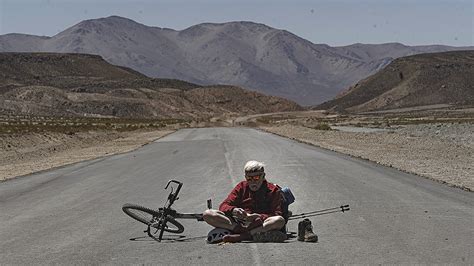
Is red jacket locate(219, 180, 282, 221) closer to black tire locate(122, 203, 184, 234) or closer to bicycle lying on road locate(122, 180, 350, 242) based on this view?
bicycle lying on road locate(122, 180, 350, 242)

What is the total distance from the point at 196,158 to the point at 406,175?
11489mm

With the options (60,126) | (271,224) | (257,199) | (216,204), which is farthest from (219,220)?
(60,126)

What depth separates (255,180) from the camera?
10359 mm

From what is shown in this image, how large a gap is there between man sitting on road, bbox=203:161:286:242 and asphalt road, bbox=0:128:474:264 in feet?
0.89

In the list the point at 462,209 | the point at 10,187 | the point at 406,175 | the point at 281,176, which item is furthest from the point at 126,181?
the point at 462,209

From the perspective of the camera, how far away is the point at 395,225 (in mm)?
11805

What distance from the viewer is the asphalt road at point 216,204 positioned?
935 centimetres

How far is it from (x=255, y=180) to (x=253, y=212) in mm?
570

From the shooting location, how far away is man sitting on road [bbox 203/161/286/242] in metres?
10.2

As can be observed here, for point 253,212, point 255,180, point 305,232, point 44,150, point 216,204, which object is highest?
point 255,180

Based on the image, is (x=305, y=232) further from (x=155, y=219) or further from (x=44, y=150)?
(x=44, y=150)

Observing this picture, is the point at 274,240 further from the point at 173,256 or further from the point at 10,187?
the point at 10,187

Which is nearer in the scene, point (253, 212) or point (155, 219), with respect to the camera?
point (253, 212)

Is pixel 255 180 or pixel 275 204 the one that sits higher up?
pixel 255 180
